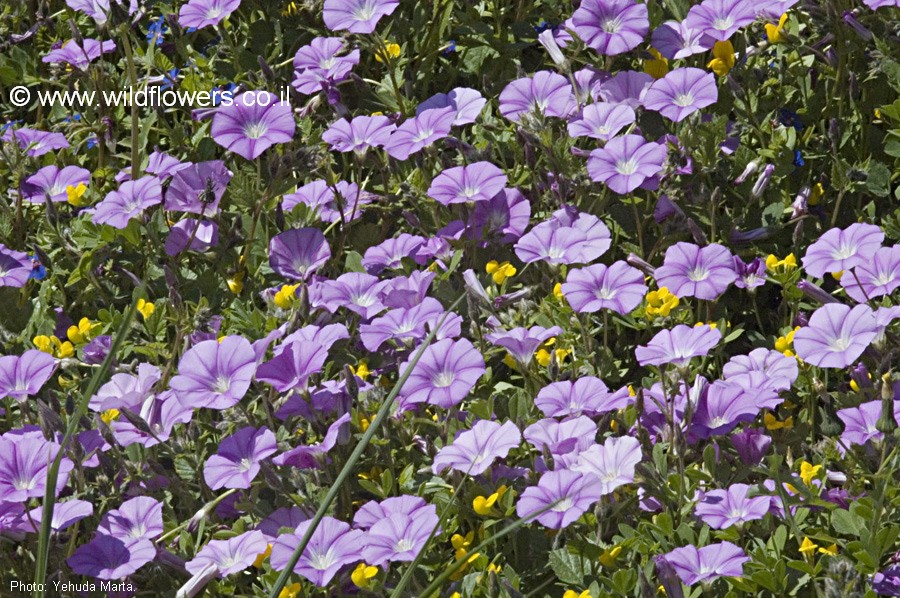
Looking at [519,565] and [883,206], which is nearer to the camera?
[519,565]

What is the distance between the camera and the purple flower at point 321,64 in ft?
10.2

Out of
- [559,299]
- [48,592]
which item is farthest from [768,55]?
[48,592]

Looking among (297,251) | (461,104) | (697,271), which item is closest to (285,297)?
(297,251)

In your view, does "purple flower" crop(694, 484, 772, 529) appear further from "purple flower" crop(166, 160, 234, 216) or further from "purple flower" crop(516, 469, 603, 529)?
"purple flower" crop(166, 160, 234, 216)

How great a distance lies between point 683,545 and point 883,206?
121cm

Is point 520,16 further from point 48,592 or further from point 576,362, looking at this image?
point 48,592

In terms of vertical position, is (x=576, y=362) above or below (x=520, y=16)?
below

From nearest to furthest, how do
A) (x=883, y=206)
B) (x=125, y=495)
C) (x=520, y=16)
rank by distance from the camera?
(x=125, y=495), (x=883, y=206), (x=520, y=16)

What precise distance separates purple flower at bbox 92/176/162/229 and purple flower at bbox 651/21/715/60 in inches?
49.1

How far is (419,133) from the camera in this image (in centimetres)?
283

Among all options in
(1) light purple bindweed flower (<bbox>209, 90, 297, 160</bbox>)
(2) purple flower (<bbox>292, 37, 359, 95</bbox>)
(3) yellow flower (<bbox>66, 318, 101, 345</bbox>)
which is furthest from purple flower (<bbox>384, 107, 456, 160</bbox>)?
(3) yellow flower (<bbox>66, 318, 101, 345</bbox>)

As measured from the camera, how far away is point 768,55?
3018mm

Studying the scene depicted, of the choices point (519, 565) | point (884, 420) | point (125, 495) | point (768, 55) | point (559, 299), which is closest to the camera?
point (884, 420)

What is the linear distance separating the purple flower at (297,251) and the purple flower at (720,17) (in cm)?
102
